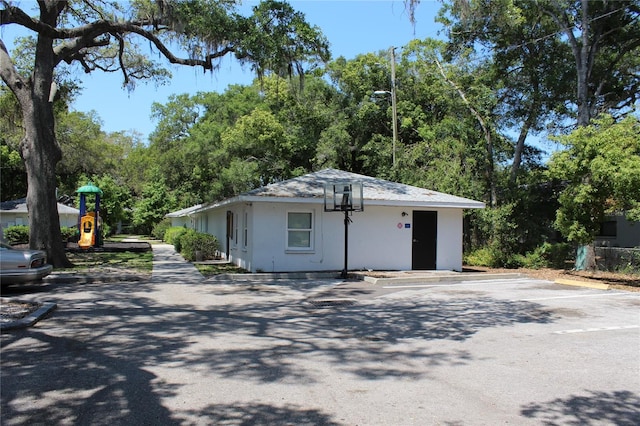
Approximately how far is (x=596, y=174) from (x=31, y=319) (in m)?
14.6

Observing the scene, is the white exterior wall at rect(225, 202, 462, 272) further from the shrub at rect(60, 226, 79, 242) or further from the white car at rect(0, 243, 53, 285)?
the shrub at rect(60, 226, 79, 242)

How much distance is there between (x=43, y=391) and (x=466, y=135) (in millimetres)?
21384

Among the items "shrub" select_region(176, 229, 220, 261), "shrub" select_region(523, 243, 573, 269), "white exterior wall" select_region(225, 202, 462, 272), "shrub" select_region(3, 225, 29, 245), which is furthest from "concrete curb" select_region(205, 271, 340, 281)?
"shrub" select_region(3, 225, 29, 245)

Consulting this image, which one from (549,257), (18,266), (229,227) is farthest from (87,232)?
(549,257)

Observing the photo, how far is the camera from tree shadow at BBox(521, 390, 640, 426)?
449cm

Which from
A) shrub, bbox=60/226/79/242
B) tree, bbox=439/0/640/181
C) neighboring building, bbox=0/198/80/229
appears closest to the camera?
tree, bbox=439/0/640/181

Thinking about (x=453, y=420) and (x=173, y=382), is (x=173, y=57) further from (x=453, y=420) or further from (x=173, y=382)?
(x=453, y=420)

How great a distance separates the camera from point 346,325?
28.7ft

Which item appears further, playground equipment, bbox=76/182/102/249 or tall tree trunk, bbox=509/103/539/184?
playground equipment, bbox=76/182/102/249

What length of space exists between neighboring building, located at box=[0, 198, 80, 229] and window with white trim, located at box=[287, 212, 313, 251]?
23008 mm

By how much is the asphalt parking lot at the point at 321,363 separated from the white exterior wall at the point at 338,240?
208 inches

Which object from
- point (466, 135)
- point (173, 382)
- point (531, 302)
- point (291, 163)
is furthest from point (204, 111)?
point (173, 382)

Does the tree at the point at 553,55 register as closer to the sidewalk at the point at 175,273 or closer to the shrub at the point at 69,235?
the sidewalk at the point at 175,273

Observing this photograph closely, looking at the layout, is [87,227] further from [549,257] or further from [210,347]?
[549,257]
